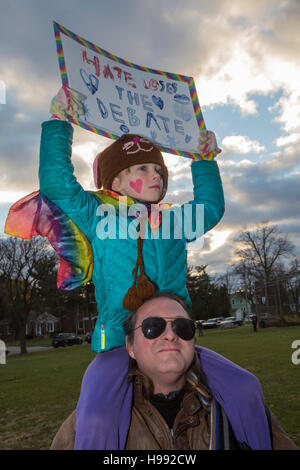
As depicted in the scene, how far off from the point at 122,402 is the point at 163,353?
0.32m

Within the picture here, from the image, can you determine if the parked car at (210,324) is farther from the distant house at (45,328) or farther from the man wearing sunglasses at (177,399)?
the man wearing sunglasses at (177,399)

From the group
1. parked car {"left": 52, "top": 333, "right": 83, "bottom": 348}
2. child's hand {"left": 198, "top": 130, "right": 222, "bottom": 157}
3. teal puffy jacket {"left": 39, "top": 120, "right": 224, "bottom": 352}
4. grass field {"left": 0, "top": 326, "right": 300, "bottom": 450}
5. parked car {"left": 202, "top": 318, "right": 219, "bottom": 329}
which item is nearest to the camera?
teal puffy jacket {"left": 39, "top": 120, "right": 224, "bottom": 352}

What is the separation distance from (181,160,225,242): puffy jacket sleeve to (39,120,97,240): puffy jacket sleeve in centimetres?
69

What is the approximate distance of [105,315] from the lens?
2.18 meters

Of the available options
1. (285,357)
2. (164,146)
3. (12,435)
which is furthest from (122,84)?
(285,357)

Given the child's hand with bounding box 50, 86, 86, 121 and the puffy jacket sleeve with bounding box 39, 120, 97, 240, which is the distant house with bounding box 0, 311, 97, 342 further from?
the child's hand with bounding box 50, 86, 86, 121

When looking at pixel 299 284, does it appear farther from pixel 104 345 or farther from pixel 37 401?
pixel 104 345

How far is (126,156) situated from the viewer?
248cm

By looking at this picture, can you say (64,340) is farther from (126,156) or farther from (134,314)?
(134,314)

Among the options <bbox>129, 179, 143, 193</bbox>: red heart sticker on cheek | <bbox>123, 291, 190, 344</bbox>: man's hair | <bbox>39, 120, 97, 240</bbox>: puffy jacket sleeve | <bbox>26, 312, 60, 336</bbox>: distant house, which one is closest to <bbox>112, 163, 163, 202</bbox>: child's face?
<bbox>129, 179, 143, 193</bbox>: red heart sticker on cheek

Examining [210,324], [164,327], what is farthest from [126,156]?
[210,324]

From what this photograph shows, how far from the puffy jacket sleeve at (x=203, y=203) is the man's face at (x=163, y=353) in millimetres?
719

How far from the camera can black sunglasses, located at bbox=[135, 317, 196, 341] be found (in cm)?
191
